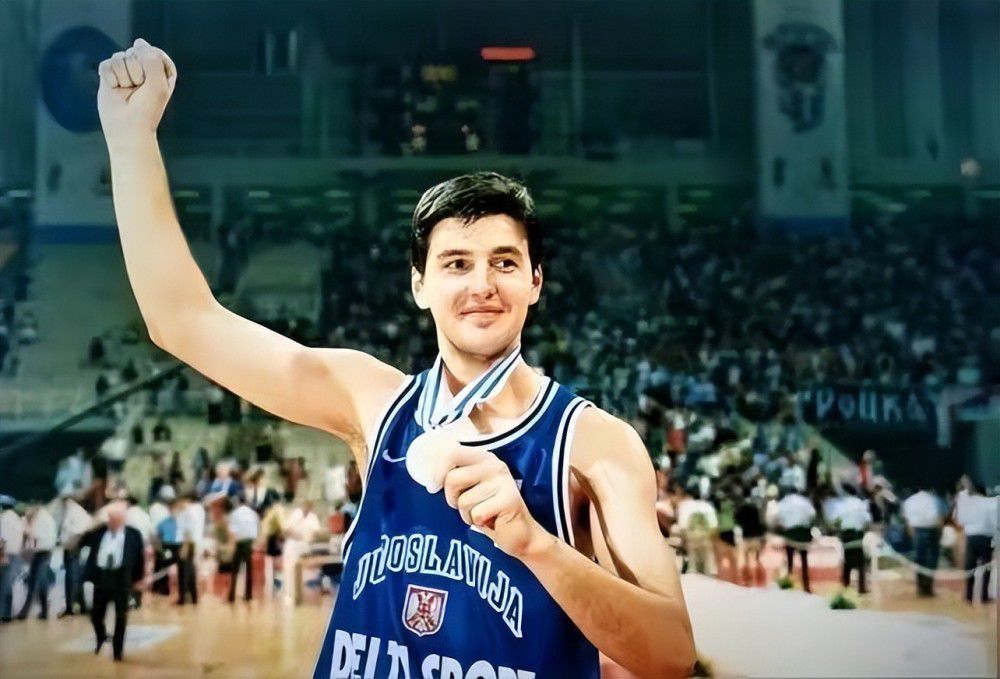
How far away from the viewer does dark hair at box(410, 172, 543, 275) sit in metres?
2.33

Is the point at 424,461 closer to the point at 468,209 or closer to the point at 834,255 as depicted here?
the point at 468,209

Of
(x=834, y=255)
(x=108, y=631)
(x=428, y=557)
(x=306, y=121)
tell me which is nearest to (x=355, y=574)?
(x=428, y=557)

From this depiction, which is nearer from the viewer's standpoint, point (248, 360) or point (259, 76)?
point (248, 360)

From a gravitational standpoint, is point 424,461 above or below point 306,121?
below

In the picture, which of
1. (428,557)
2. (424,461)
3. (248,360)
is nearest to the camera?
(424,461)

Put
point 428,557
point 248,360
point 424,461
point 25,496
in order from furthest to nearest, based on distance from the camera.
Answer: point 25,496 → point 248,360 → point 428,557 → point 424,461

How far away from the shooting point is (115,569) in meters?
2.56

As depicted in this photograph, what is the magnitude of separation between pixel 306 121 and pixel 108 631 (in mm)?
1511

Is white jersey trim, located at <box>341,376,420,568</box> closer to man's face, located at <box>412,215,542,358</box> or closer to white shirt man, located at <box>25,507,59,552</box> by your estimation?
man's face, located at <box>412,215,542,358</box>

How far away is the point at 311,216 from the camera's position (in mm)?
2639

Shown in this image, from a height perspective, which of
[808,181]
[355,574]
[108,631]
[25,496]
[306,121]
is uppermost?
[306,121]

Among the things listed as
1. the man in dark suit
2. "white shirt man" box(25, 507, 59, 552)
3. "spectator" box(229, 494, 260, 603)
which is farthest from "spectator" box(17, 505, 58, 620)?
"spectator" box(229, 494, 260, 603)

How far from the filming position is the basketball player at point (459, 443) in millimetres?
2162

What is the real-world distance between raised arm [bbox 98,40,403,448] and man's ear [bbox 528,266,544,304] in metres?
0.41
